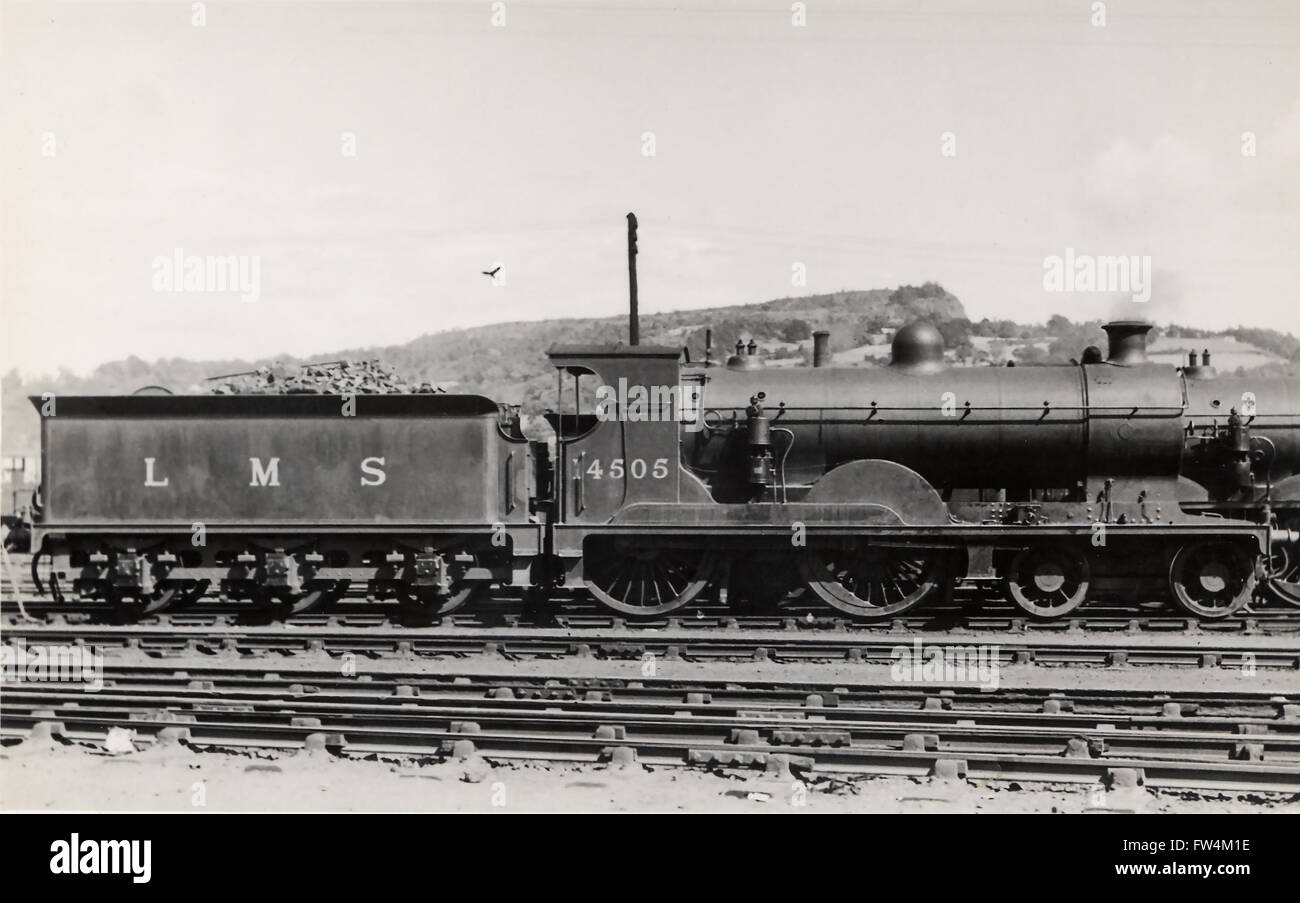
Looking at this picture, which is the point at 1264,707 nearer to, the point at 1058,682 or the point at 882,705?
the point at 1058,682

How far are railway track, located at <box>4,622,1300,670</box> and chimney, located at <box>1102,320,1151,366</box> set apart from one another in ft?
9.63

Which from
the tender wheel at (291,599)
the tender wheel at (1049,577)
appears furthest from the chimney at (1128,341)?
the tender wheel at (291,599)

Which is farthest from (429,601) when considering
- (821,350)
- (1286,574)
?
(1286,574)

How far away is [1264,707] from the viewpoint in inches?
344

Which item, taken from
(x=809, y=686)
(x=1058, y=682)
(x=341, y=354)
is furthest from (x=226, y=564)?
(x=341, y=354)

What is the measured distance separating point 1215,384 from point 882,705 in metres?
6.02

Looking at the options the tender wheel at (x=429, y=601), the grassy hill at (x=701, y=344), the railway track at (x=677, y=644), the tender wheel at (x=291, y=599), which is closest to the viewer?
the railway track at (x=677, y=644)

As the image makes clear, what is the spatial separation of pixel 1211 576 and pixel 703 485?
544cm

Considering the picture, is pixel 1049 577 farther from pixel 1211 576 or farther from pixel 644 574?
pixel 644 574

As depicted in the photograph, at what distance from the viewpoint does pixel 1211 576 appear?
1188cm

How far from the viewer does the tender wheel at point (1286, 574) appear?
1262 cm

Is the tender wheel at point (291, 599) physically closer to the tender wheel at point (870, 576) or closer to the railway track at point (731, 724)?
the railway track at point (731, 724)

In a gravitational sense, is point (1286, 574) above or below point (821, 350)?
below

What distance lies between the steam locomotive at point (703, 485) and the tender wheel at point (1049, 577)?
30 millimetres
